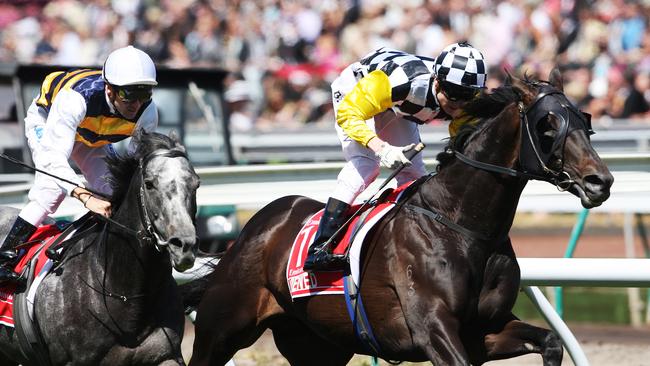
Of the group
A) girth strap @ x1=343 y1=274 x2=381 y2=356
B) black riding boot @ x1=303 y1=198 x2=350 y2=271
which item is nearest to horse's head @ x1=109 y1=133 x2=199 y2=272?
black riding boot @ x1=303 y1=198 x2=350 y2=271

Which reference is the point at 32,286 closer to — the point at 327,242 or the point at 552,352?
the point at 327,242

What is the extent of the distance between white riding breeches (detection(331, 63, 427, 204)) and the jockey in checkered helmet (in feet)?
1.46

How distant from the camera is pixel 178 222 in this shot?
4840 millimetres

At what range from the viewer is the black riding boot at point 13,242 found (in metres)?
5.69

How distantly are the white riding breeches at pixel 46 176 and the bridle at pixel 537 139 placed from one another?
1892mm

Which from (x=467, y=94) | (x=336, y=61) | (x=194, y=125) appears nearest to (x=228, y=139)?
(x=194, y=125)

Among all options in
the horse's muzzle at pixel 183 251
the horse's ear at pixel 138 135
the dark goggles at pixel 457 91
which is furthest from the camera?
the dark goggles at pixel 457 91

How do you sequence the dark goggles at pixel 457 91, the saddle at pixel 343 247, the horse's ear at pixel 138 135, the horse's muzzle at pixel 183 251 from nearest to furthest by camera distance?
the horse's muzzle at pixel 183 251
the horse's ear at pixel 138 135
the dark goggles at pixel 457 91
the saddle at pixel 343 247

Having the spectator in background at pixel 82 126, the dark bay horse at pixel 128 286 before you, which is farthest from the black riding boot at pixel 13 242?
the dark bay horse at pixel 128 286

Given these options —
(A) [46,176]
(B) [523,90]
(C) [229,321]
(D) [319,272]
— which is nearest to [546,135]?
(B) [523,90]

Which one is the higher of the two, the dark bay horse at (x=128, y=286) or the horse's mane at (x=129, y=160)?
the horse's mane at (x=129, y=160)

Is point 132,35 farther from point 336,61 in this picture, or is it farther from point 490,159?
point 490,159

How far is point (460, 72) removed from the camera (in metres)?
5.46

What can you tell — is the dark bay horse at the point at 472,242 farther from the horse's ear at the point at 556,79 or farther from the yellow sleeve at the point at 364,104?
the yellow sleeve at the point at 364,104
